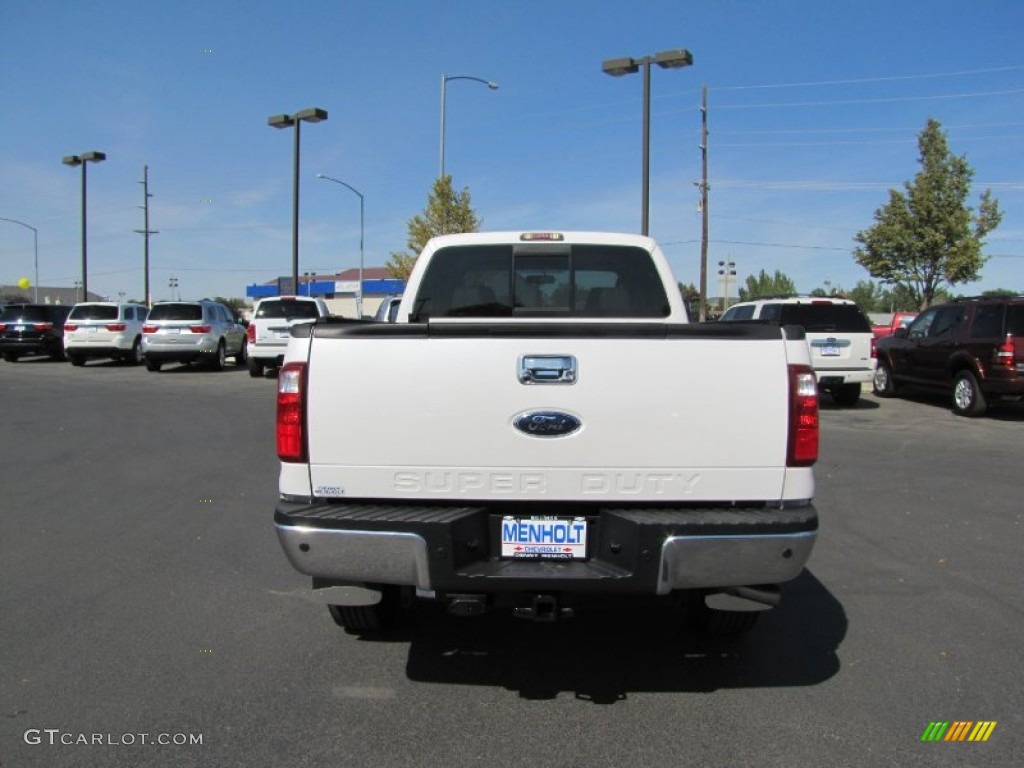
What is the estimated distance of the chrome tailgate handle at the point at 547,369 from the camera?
124 inches

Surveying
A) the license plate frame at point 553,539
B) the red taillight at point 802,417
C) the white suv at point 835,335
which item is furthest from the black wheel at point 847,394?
the license plate frame at point 553,539

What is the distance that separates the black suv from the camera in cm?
1208

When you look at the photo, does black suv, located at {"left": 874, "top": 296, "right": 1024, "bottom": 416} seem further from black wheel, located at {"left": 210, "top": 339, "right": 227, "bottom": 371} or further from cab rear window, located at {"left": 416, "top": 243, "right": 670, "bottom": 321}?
black wheel, located at {"left": 210, "top": 339, "right": 227, "bottom": 371}

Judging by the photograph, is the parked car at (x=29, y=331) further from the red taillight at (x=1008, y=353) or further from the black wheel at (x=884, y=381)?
the red taillight at (x=1008, y=353)

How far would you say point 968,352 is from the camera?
1280 cm

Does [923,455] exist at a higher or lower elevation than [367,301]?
lower

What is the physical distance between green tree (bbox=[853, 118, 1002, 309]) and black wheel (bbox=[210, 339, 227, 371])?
67.8 feet

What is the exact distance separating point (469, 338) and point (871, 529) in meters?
4.33

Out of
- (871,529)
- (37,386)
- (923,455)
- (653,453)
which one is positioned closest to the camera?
(653,453)

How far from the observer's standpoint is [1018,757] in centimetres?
298

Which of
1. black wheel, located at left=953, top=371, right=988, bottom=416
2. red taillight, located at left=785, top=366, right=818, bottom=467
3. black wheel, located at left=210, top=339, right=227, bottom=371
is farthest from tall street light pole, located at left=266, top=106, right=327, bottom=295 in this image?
red taillight, located at left=785, top=366, right=818, bottom=467

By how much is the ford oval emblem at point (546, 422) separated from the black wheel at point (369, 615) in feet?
3.99

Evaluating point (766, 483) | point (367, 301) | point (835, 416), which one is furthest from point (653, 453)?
point (367, 301)

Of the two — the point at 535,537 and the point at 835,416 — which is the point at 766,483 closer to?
the point at 535,537
